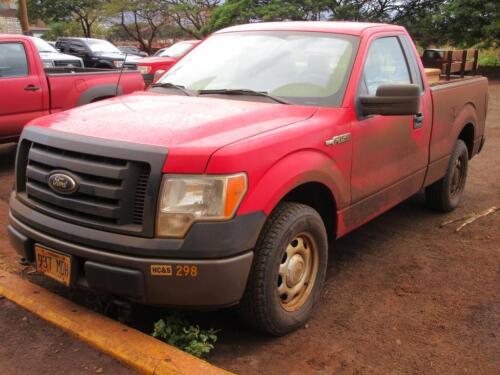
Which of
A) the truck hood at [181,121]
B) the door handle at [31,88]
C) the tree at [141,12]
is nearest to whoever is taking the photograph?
the truck hood at [181,121]

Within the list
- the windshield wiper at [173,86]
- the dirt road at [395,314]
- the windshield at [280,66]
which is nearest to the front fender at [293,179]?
the windshield at [280,66]

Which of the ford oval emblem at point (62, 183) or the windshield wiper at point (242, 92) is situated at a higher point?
the windshield wiper at point (242, 92)

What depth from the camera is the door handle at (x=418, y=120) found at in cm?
450

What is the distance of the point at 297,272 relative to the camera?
3.34m

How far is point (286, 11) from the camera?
26391mm

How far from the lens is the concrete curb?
2807 mm

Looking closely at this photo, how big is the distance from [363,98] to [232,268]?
1.60 metres

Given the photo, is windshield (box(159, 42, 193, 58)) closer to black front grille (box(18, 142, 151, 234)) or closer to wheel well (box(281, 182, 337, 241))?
wheel well (box(281, 182, 337, 241))

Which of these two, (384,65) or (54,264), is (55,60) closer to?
(384,65)

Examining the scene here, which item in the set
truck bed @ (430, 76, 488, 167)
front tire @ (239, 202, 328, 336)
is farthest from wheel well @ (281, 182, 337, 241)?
truck bed @ (430, 76, 488, 167)

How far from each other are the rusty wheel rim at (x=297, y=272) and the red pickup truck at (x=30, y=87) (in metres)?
4.18

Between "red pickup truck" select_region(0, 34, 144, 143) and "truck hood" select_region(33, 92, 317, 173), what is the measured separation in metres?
3.40

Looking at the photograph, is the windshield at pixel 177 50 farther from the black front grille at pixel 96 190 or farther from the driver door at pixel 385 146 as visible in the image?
the black front grille at pixel 96 190

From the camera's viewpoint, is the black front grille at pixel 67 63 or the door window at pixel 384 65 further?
the black front grille at pixel 67 63
